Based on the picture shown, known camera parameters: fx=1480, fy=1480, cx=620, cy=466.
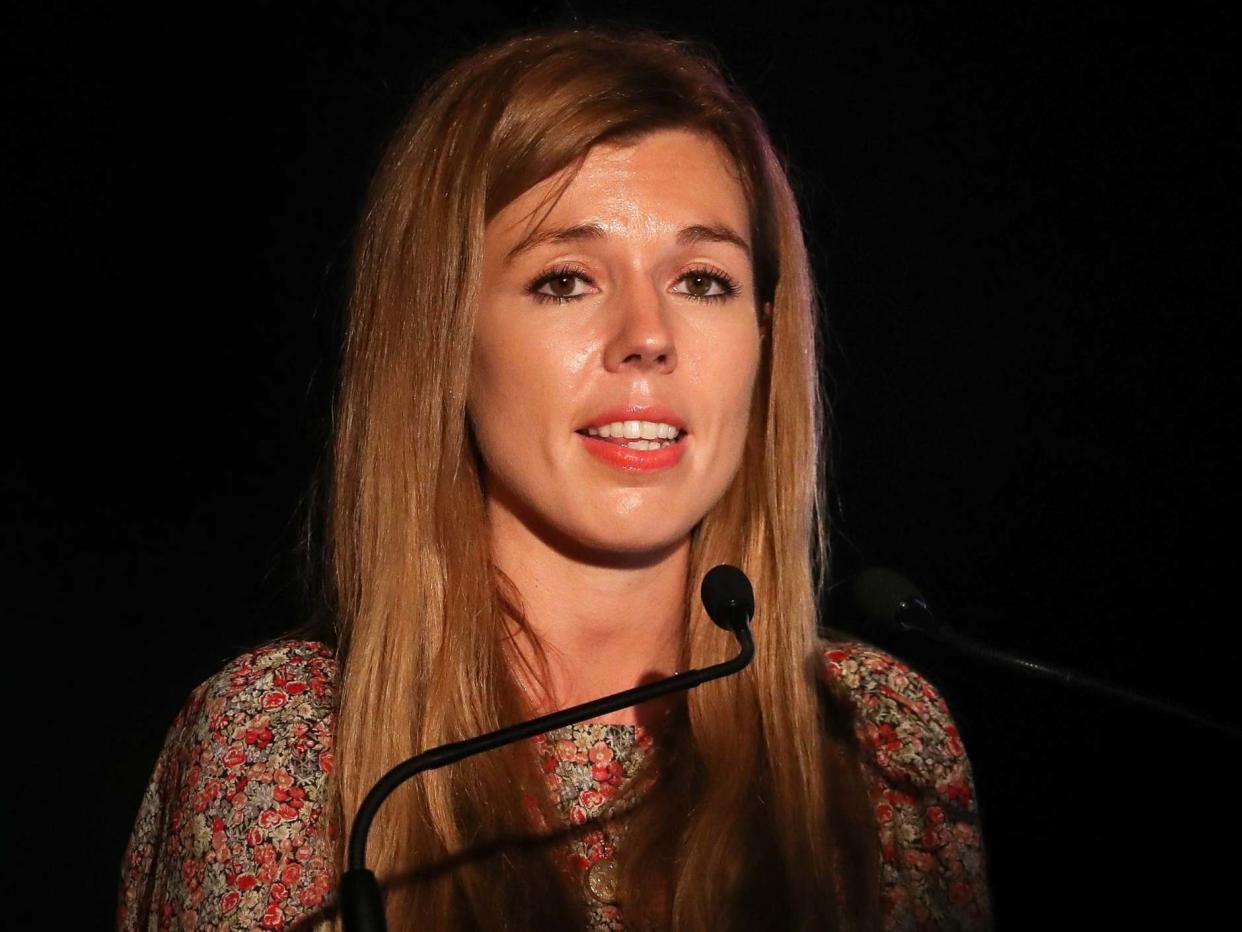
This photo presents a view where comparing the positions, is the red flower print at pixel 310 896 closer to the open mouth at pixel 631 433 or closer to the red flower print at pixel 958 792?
the open mouth at pixel 631 433

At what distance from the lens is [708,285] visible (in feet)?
6.16

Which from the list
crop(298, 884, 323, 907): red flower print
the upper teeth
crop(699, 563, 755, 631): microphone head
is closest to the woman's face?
the upper teeth

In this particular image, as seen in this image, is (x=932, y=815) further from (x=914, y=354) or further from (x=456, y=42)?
(x=456, y=42)

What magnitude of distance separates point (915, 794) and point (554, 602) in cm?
55

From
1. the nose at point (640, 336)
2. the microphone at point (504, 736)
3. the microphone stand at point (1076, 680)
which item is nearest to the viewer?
the microphone at point (504, 736)

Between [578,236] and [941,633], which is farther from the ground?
[578,236]

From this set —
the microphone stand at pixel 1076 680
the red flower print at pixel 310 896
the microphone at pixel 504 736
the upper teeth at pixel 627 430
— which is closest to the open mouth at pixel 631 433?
the upper teeth at pixel 627 430

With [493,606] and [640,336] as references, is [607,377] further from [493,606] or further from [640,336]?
[493,606]

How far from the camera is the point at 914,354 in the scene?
2473mm

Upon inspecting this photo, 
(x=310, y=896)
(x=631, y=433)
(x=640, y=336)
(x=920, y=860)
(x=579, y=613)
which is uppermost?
(x=640, y=336)

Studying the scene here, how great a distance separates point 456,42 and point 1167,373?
125cm

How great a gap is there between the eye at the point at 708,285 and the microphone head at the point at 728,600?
0.46m

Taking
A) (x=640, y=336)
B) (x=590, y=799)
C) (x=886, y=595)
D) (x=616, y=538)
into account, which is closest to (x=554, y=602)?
(x=616, y=538)

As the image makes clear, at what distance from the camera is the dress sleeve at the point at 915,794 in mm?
1904
